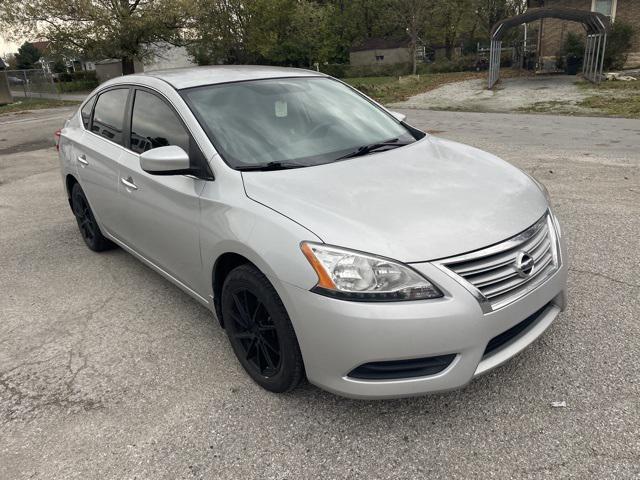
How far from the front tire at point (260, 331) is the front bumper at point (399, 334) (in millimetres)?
99

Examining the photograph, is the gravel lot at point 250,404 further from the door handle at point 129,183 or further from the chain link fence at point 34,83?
the chain link fence at point 34,83

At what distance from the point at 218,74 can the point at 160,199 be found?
1.04m

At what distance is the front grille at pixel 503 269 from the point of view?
7.17 ft

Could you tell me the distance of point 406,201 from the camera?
2.47m

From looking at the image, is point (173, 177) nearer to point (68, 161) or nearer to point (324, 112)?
point (324, 112)

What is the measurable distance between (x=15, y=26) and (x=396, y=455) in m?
30.2

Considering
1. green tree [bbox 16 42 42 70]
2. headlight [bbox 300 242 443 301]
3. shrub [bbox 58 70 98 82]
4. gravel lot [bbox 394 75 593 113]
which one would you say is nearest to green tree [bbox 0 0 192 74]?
gravel lot [bbox 394 75 593 113]

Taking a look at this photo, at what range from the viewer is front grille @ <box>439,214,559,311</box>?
7.17 ft

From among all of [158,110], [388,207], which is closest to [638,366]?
[388,207]

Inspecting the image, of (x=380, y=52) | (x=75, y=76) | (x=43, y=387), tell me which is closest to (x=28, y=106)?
(x=75, y=76)

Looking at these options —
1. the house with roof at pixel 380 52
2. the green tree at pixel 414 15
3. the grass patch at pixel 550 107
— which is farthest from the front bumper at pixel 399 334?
the house with roof at pixel 380 52

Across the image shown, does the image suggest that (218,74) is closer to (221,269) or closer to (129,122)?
(129,122)

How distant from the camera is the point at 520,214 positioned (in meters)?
2.52

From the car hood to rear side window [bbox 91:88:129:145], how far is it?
172 centimetres
